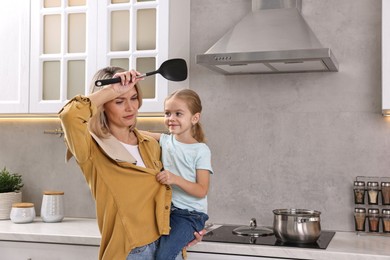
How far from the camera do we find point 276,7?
3092 millimetres

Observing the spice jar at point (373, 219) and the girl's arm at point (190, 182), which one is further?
the spice jar at point (373, 219)

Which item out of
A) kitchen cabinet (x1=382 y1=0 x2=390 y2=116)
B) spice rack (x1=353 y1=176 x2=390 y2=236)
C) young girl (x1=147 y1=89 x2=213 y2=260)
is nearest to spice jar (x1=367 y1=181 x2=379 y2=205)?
spice rack (x1=353 y1=176 x2=390 y2=236)

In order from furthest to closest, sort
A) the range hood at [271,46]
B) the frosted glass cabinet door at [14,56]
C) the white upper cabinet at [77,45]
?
1. the frosted glass cabinet door at [14,56]
2. the white upper cabinet at [77,45]
3. the range hood at [271,46]

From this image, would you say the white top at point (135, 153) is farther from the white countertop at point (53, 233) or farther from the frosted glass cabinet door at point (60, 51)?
the frosted glass cabinet door at point (60, 51)

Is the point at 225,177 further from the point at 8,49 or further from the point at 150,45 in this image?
the point at 8,49

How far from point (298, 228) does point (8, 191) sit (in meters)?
1.81

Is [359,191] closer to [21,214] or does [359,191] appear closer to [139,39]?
[139,39]

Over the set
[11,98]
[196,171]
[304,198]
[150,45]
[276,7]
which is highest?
[276,7]

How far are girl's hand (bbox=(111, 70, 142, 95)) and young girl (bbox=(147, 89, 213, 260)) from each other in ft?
0.91

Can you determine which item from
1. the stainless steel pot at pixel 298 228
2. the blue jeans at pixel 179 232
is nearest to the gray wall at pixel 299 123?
the stainless steel pot at pixel 298 228

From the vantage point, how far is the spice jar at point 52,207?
3.35 meters

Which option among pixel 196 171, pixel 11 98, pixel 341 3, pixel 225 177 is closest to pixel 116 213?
pixel 196 171

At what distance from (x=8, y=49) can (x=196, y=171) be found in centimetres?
160

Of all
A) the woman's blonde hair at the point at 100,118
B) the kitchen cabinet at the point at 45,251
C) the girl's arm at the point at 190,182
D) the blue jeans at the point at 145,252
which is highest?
the woman's blonde hair at the point at 100,118
